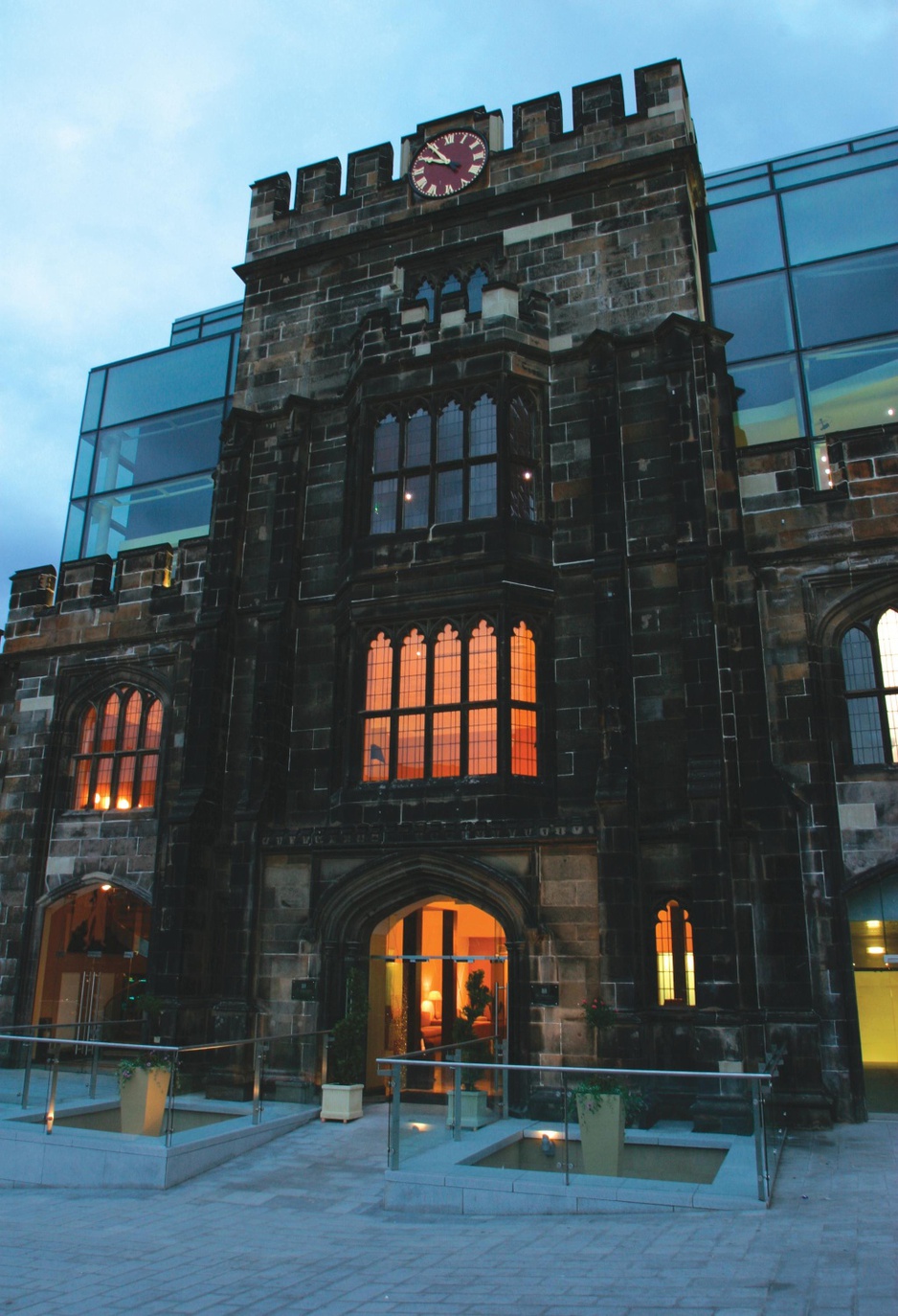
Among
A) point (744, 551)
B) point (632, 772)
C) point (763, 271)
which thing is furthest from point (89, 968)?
point (763, 271)

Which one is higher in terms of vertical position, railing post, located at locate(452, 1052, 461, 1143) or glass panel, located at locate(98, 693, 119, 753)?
glass panel, located at locate(98, 693, 119, 753)

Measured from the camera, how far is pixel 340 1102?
13703 mm

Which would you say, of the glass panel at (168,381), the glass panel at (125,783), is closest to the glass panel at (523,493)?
the glass panel at (125,783)

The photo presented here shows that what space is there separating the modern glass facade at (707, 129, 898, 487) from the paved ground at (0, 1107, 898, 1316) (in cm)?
1615

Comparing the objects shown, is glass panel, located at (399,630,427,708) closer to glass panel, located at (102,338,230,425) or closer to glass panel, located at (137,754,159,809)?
glass panel, located at (137,754,159,809)

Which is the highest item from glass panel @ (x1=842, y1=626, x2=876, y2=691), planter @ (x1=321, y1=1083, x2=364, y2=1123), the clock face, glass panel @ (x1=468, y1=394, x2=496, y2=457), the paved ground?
the clock face

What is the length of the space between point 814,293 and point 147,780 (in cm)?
1837

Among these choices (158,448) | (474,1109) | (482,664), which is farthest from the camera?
(158,448)

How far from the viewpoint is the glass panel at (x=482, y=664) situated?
15.7m

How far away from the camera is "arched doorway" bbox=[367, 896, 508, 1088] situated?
51.7 feet

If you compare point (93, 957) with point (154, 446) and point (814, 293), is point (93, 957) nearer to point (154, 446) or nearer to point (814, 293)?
point (154, 446)

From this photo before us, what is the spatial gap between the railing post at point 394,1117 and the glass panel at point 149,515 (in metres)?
18.5

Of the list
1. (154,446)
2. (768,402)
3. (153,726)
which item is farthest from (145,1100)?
(154,446)

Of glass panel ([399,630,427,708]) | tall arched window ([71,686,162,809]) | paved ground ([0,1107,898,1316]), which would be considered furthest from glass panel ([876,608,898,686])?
tall arched window ([71,686,162,809])
